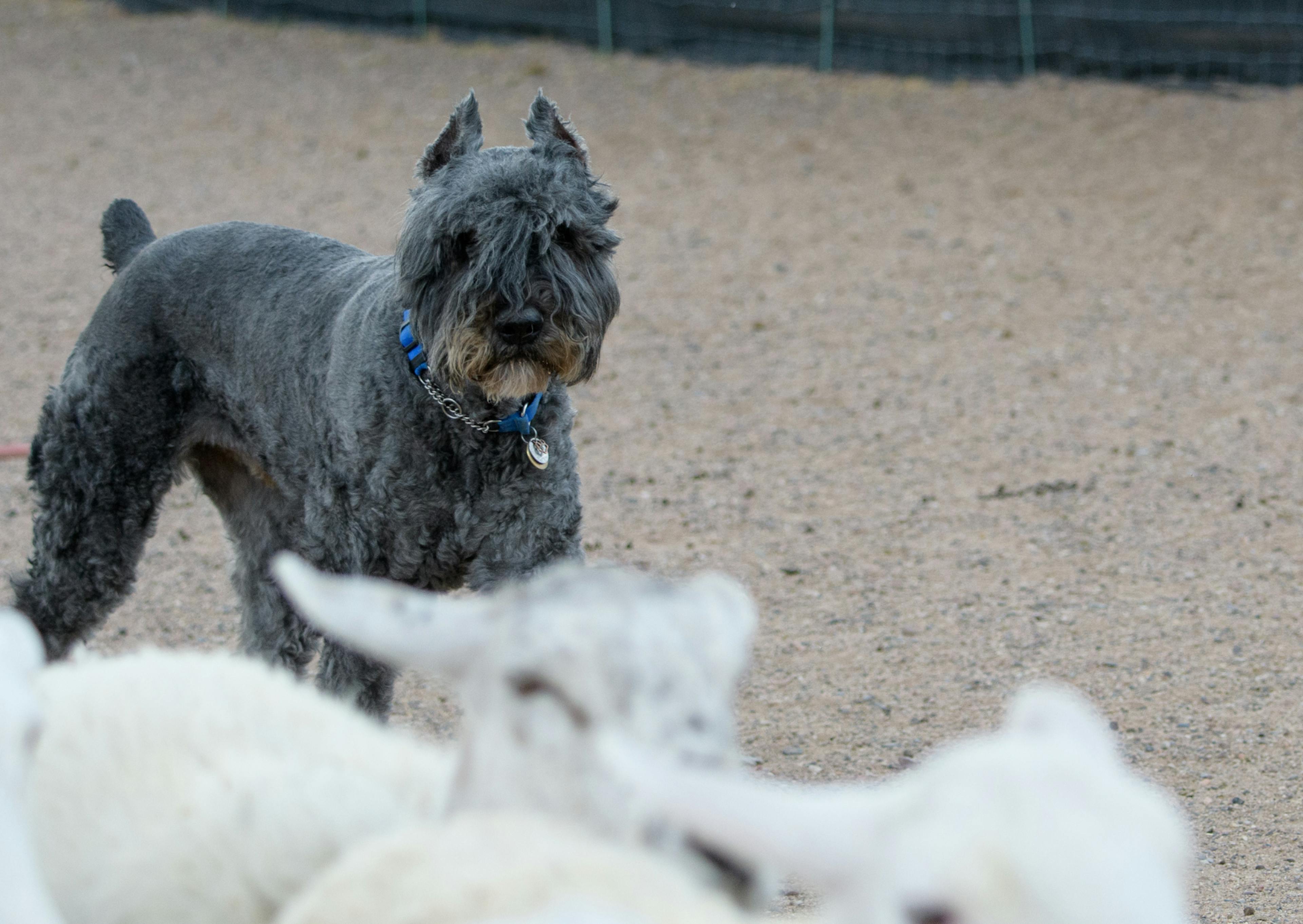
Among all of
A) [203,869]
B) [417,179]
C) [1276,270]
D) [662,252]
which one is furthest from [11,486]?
[1276,270]

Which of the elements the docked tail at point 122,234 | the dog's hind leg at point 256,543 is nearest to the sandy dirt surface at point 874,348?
the dog's hind leg at point 256,543

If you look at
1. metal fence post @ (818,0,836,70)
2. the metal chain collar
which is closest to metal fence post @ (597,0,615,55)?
metal fence post @ (818,0,836,70)

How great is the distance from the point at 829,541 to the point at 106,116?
30.7 ft

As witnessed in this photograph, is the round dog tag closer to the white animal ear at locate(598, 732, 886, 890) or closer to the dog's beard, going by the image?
the dog's beard

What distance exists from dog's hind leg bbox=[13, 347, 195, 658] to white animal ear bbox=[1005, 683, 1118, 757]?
3.29 metres

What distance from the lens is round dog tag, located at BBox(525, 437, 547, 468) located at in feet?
12.0

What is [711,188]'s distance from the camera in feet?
35.9

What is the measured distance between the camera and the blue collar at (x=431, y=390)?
3662mm

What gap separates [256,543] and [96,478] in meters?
0.54

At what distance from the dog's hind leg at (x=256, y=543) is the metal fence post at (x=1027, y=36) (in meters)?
9.34

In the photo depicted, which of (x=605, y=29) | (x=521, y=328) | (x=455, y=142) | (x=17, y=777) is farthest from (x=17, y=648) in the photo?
(x=605, y=29)

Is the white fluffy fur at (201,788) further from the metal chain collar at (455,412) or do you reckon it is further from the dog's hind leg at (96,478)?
the dog's hind leg at (96,478)

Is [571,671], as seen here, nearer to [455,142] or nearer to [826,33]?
[455,142]

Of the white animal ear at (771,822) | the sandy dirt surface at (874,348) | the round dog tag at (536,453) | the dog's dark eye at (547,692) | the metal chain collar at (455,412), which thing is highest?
the dog's dark eye at (547,692)
